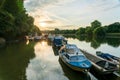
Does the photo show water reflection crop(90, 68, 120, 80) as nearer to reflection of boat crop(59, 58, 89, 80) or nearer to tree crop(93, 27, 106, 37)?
reflection of boat crop(59, 58, 89, 80)

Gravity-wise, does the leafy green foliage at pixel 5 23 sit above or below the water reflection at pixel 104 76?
above

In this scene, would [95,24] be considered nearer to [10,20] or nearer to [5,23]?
[10,20]

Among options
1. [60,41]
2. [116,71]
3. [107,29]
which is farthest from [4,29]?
[107,29]

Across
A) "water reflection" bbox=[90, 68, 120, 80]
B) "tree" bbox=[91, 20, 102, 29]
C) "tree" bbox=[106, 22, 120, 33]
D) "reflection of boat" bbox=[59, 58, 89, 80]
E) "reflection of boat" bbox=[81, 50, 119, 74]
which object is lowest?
"reflection of boat" bbox=[59, 58, 89, 80]

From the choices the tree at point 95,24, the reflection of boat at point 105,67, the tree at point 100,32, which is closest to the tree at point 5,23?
the reflection of boat at point 105,67

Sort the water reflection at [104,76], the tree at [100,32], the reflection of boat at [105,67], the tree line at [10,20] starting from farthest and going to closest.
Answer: the tree at [100,32], the tree line at [10,20], the reflection of boat at [105,67], the water reflection at [104,76]

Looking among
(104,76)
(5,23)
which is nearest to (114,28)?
(5,23)

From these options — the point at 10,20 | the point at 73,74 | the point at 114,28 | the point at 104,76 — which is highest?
the point at 10,20

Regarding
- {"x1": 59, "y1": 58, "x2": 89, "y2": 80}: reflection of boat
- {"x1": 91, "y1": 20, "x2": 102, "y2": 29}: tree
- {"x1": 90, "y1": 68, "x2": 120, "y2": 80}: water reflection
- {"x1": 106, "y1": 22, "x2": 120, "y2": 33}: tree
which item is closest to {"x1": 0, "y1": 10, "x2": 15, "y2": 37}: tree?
{"x1": 59, "y1": 58, "x2": 89, "y2": 80}: reflection of boat

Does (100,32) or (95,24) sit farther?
(95,24)

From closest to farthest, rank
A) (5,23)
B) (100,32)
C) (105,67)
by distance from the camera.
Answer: (105,67) → (5,23) → (100,32)

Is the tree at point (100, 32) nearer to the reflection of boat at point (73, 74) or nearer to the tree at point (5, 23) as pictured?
the tree at point (5, 23)

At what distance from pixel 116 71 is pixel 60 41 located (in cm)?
3323

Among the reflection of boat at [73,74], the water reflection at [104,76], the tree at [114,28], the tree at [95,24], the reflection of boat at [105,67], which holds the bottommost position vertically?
the reflection of boat at [73,74]
